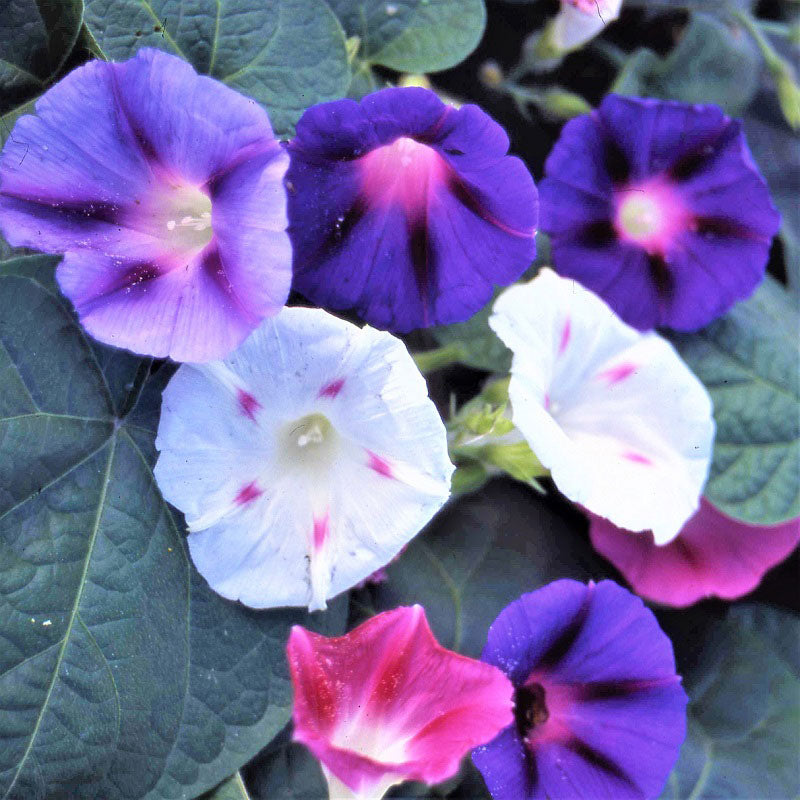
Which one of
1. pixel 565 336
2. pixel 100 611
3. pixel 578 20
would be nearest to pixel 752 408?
pixel 565 336

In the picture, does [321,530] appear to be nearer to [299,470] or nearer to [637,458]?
[299,470]

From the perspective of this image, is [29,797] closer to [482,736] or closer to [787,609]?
[482,736]

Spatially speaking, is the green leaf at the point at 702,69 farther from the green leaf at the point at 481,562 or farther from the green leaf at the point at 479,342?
the green leaf at the point at 481,562

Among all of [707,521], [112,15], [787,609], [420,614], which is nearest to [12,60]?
[112,15]

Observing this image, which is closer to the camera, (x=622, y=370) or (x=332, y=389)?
(x=332, y=389)

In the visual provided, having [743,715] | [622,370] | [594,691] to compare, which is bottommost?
[743,715]

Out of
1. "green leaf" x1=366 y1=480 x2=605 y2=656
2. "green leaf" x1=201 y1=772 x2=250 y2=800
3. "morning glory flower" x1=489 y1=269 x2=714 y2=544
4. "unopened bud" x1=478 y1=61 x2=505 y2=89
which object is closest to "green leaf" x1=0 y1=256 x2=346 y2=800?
"green leaf" x1=201 y1=772 x2=250 y2=800
